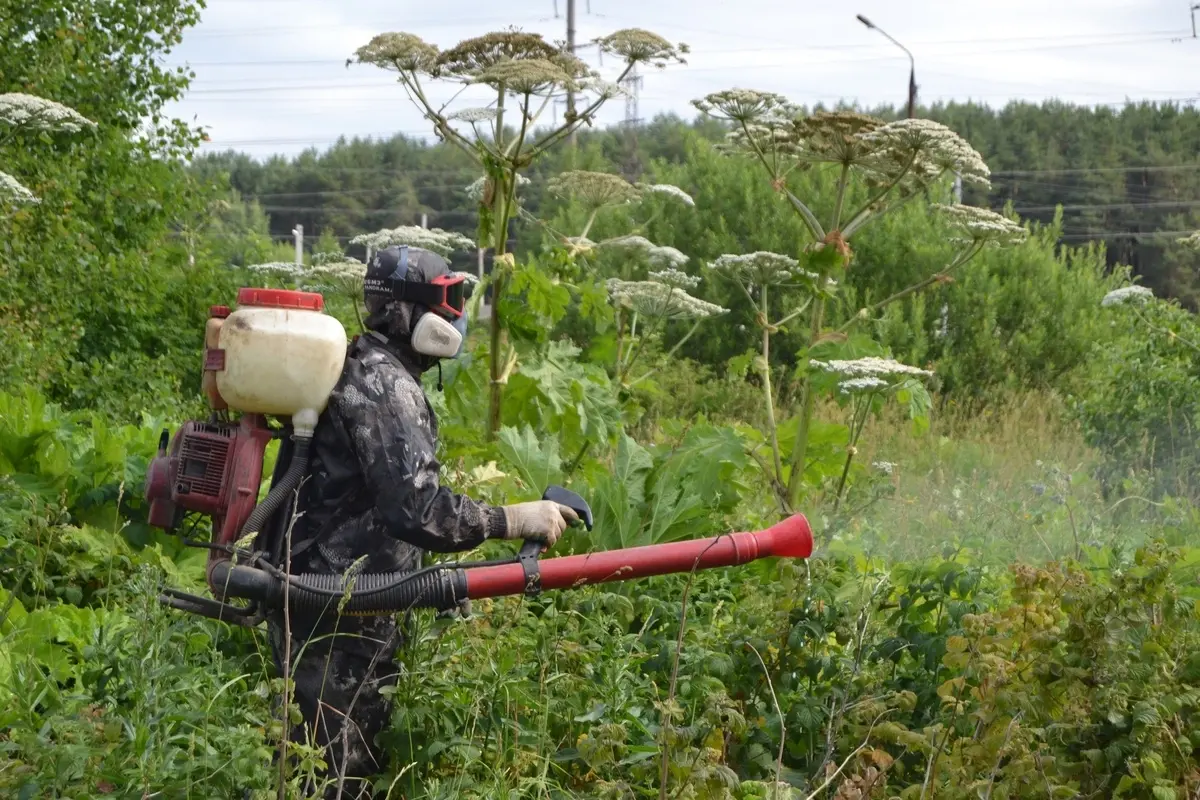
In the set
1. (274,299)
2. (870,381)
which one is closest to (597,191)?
(870,381)

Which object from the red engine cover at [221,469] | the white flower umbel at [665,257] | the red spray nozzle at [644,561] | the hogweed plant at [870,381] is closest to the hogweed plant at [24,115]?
the white flower umbel at [665,257]

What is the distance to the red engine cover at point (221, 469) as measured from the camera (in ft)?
11.8

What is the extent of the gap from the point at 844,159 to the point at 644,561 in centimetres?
289

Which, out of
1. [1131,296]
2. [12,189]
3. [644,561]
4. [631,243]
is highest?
[12,189]

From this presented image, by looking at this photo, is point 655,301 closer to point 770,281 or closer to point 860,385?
point 770,281

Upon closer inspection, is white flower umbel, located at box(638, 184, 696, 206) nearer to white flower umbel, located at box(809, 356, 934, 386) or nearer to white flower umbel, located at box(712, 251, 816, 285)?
white flower umbel, located at box(712, 251, 816, 285)

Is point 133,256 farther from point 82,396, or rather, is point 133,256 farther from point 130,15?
point 130,15

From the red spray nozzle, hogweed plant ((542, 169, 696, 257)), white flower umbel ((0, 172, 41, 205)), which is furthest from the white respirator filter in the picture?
white flower umbel ((0, 172, 41, 205))

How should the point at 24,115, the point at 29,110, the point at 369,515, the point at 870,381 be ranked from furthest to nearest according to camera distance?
the point at 29,110
the point at 24,115
the point at 870,381
the point at 369,515

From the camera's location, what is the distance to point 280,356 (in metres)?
3.47

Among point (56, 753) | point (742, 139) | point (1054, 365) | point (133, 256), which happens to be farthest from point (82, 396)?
point (1054, 365)

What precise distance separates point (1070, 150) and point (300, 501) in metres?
62.2

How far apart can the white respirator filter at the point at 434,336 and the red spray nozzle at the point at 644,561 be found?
59 centimetres

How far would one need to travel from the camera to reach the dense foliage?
3379 mm
